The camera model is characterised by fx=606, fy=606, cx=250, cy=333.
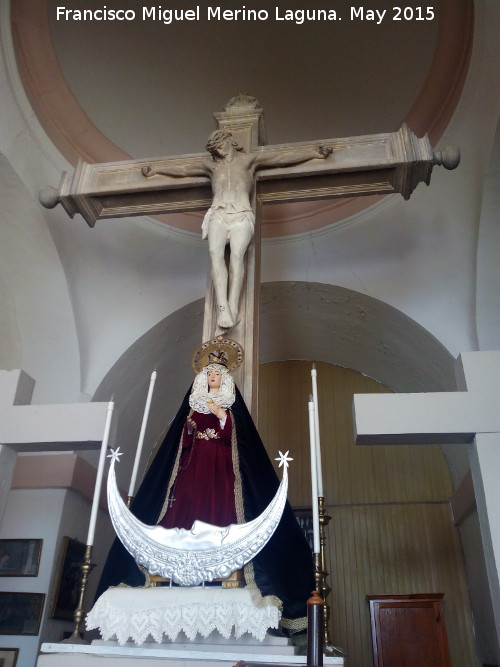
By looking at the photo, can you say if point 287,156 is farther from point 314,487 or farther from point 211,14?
point 314,487

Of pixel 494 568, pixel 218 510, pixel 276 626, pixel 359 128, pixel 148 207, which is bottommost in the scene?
pixel 276 626

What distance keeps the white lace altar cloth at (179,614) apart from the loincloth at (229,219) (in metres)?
1.85

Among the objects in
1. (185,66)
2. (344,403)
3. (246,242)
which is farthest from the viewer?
(344,403)

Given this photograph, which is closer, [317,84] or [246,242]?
[246,242]

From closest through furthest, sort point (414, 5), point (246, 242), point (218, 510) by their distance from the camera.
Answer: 1. point (218, 510)
2. point (246, 242)
3. point (414, 5)

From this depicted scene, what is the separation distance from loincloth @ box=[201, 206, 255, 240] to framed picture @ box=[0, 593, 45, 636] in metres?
2.70

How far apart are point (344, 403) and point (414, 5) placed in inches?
147

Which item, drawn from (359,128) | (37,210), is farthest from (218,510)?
(359,128)

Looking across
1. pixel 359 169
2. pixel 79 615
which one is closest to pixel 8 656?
pixel 79 615

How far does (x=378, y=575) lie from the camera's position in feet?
18.5

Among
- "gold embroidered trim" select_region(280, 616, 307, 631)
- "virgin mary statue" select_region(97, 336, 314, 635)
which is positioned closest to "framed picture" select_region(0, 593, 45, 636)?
"virgin mary statue" select_region(97, 336, 314, 635)

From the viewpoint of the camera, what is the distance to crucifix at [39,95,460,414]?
320cm

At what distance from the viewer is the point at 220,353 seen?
2654 mm

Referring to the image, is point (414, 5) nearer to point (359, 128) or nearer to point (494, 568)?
point (359, 128)
